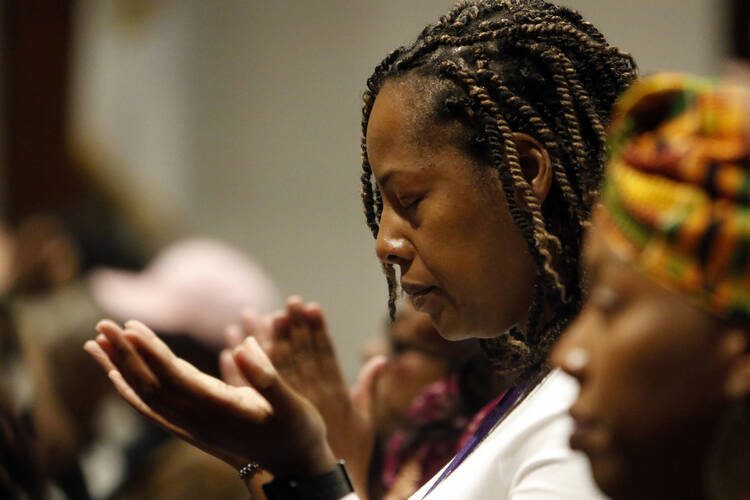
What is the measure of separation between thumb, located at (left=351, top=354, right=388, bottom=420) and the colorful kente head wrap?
Result: 3.27 ft

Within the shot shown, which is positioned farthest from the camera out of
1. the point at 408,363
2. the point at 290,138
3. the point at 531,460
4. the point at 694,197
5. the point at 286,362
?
the point at 290,138

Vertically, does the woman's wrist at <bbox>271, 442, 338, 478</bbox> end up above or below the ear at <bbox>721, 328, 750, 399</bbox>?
below

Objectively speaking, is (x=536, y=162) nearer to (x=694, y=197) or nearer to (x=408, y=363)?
(x=694, y=197)

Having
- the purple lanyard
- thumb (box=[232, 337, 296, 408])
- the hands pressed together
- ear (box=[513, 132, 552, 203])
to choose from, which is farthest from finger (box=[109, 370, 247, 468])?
ear (box=[513, 132, 552, 203])

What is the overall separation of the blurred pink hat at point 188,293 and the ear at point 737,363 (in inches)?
67.0

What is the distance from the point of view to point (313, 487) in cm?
124

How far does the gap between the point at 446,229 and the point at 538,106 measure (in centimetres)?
17

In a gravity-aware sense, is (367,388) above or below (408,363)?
above

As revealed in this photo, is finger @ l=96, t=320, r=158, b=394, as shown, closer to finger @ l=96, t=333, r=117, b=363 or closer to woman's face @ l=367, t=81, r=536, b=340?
finger @ l=96, t=333, r=117, b=363

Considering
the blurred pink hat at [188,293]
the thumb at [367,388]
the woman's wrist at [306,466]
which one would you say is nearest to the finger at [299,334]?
the thumb at [367,388]

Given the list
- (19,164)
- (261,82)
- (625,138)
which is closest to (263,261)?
(261,82)

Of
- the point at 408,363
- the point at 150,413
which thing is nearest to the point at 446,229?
the point at 150,413

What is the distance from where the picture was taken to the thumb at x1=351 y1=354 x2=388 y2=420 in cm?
178

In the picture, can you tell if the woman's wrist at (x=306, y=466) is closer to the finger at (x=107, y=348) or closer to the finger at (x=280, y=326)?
the finger at (x=107, y=348)
